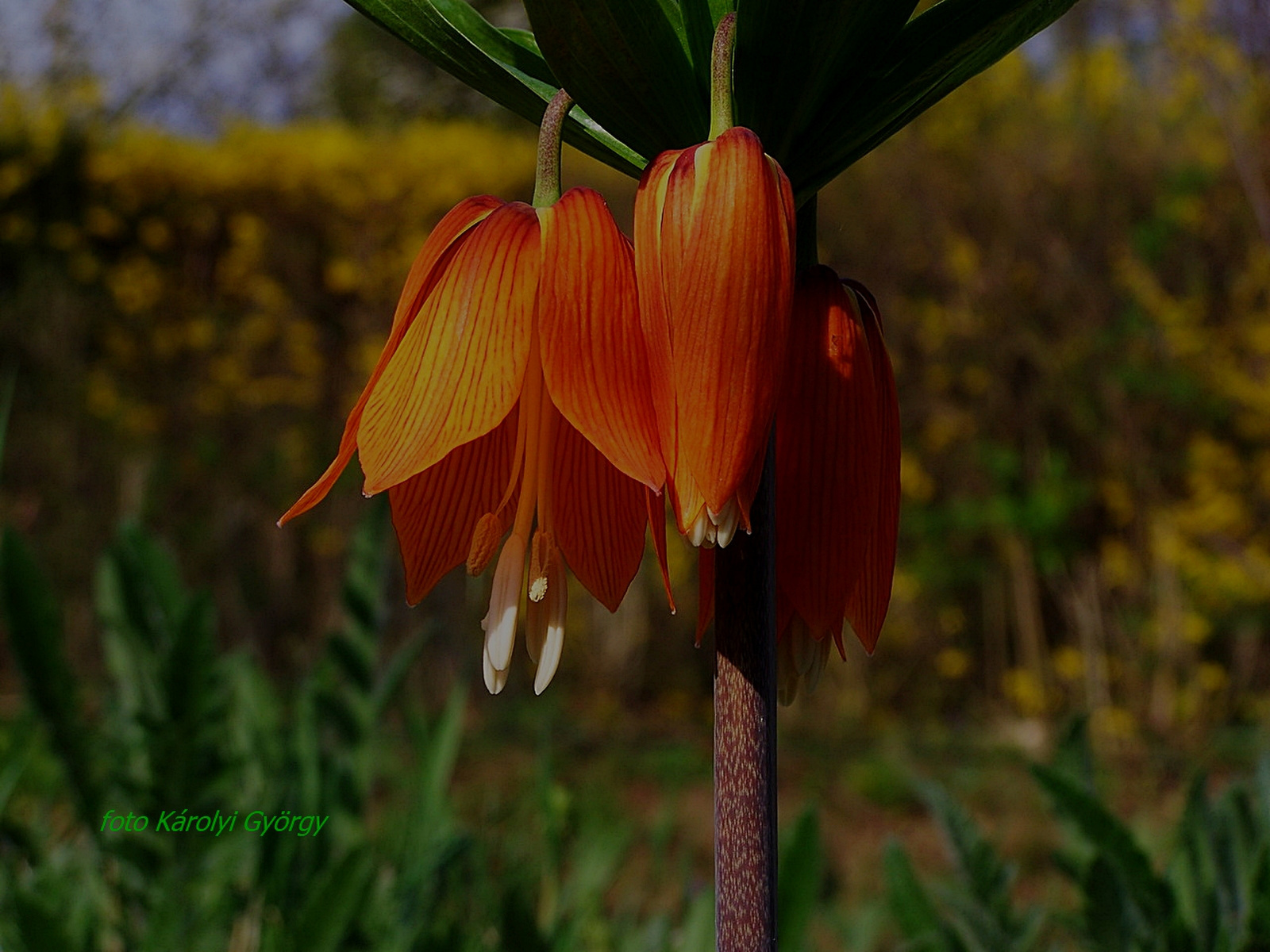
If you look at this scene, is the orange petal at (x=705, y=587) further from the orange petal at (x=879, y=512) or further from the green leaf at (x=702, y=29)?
the green leaf at (x=702, y=29)

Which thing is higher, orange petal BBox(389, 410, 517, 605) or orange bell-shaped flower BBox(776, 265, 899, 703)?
orange bell-shaped flower BBox(776, 265, 899, 703)

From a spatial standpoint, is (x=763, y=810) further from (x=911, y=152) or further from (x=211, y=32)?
(x=211, y=32)

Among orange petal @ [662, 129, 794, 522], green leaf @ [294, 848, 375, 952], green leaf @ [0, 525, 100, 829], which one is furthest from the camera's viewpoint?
green leaf @ [0, 525, 100, 829]

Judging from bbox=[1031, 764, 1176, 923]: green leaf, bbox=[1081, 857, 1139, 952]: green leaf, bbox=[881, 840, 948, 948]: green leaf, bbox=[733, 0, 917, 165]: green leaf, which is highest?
bbox=[733, 0, 917, 165]: green leaf

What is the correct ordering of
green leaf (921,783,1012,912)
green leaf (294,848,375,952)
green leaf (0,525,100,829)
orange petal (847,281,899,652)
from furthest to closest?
green leaf (0,525,100,829)
green leaf (921,783,1012,912)
green leaf (294,848,375,952)
orange petal (847,281,899,652)

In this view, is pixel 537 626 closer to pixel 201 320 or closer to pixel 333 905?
pixel 333 905

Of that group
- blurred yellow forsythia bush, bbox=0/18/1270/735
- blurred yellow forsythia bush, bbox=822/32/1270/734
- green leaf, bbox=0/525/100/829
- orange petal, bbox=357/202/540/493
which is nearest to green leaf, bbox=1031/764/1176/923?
orange petal, bbox=357/202/540/493

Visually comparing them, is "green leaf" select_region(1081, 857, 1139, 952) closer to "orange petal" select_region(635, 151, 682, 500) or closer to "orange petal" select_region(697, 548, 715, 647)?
"orange petal" select_region(697, 548, 715, 647)
